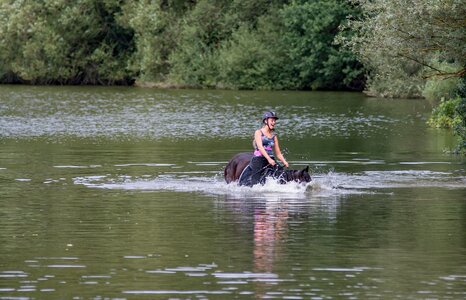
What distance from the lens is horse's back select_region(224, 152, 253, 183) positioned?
26031 millimetres

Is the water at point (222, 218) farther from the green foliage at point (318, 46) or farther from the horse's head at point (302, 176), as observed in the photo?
the green foliage at point (318, 46)

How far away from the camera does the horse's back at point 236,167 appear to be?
1025 inches

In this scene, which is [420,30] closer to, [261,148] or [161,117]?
[261,148]

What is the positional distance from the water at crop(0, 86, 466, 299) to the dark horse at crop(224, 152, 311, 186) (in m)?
0.20

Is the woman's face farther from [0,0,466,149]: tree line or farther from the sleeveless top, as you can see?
[0,0,466,149]: tree line

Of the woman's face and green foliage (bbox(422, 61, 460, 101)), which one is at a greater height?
green foliage (bbox(422, 61, 460, 101))

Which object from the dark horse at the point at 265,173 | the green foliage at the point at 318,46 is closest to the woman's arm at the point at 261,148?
the dark horse at the point at 265,173

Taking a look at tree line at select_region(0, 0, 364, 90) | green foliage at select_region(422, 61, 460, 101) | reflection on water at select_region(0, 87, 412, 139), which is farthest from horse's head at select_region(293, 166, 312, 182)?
tree line at select_region(0, 0, 364, 90)

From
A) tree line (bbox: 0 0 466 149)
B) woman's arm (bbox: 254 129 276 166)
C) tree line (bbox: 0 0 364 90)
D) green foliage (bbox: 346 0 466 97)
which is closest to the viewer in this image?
woman's arm (bbox: 254 129 276 166)

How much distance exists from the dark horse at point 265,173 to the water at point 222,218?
0.20 m

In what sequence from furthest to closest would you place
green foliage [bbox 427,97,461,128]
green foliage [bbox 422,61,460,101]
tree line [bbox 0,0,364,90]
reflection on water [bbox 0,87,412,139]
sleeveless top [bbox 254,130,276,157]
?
tree line [bbox 0,0,364,90] → green foliage [bbox 422,61,460,101] → green foliage [bbox 427,97,461,128] → reflection on water [bbox 0,87,412,139] → sleeveless top [bbox 254,130,276,157]

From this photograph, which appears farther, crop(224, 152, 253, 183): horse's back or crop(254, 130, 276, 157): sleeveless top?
crop(224, 152, 253, 183): horse's back

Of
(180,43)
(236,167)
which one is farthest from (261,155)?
(180,43)

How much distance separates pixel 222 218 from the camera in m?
21.2
